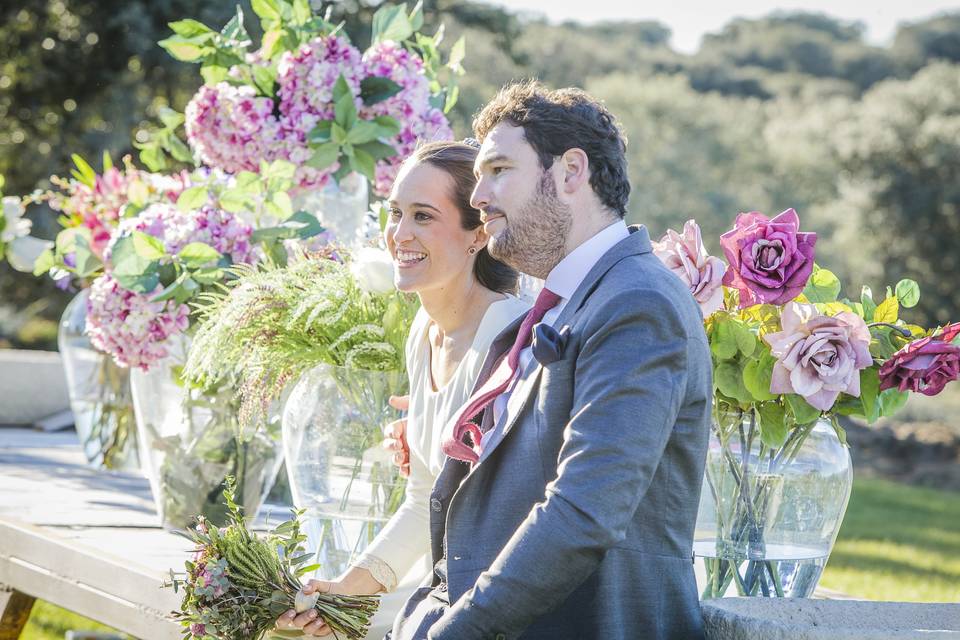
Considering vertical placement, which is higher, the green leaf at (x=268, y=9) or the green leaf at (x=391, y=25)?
the green leaf at (x=391, y=25)

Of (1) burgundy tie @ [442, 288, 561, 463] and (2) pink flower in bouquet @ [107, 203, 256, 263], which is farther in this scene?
(2) pink flower in bouquet @ [107, 203, 256, 263]

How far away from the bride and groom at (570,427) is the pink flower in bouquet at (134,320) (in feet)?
4.36

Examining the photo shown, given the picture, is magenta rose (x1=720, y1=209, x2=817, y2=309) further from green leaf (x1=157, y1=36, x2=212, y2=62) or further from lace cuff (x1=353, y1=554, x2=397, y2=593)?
green leaf (x1=157, y1=36, x2=212, y2=62)

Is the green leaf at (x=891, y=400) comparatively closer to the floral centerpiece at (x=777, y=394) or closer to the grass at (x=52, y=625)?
the floral centerpiece at (x=777, y=394)

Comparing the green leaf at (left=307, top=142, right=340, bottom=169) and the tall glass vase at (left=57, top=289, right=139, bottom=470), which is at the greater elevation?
the green leaf at (left=307, top=142, right=340, bottom=169)

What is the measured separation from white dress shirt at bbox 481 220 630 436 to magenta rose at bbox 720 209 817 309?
32cm

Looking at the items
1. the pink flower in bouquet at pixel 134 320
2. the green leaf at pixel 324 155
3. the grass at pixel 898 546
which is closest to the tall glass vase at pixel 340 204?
the green leaf at pixel 324 155

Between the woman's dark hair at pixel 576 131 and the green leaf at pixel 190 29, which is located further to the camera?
the green leaf at pixel 190 29

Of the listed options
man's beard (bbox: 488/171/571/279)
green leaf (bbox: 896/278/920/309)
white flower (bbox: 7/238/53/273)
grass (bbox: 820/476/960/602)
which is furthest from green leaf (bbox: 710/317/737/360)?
white flower (bbox: 7/238/53/273)

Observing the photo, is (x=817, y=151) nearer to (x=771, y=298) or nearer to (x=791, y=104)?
(x=791, y=104)

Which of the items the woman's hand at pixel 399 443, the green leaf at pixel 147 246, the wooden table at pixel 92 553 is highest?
the green leaf at pixel 147 246

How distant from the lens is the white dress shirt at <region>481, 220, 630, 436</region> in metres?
1.97

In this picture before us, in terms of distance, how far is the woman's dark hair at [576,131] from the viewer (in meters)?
1.98

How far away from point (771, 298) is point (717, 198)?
25518mm
